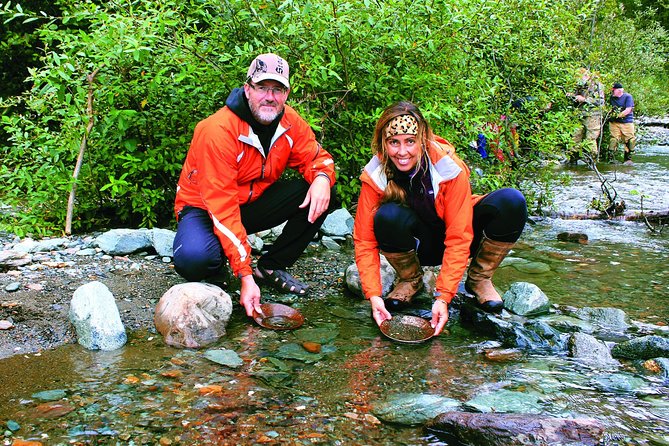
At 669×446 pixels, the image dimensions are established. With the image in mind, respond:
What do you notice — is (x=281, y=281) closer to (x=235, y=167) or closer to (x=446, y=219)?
(x=235, y=167)

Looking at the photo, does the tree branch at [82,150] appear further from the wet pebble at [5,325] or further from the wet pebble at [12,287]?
the wet pebble at [5,325]

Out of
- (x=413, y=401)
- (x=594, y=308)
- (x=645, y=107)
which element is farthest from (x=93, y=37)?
(x=645, y=107)

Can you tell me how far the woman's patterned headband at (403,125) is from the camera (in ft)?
11.3

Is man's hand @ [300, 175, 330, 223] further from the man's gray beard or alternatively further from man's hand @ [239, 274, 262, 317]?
man's hand @ [239, 274, 262, 317]

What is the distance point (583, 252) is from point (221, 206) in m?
3.61

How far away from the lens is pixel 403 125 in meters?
3.43

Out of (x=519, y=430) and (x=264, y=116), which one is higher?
(x=264, y=116)

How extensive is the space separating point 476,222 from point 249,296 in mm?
1554

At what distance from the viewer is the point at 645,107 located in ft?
50.1

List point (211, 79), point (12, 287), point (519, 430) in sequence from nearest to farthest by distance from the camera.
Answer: point (519, 430)
point (12, 287)
point (211, 79)

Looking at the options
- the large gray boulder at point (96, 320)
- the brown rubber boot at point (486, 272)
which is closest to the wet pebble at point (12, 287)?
the large gray boulder at point (96, 320)

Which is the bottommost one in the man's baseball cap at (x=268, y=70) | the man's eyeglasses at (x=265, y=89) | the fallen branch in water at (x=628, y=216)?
the fallen branch in water at (x=628, y=216)

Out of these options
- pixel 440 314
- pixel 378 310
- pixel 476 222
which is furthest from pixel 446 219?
pixel 378 310

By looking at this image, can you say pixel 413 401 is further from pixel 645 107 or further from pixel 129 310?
pixel 645 107
